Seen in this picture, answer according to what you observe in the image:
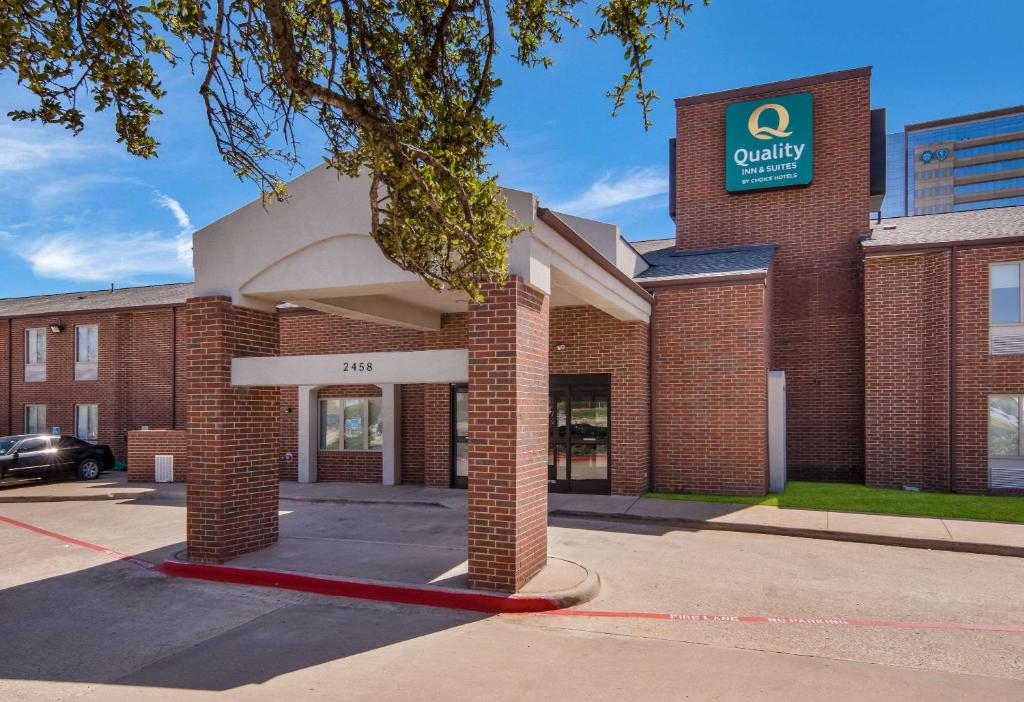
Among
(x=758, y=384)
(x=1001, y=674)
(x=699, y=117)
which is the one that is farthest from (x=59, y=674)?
(x=699, y=117)

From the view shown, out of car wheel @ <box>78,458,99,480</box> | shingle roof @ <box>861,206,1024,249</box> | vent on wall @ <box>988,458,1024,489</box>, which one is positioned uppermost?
shingle roof @ <box>861,206,1024,249</box>

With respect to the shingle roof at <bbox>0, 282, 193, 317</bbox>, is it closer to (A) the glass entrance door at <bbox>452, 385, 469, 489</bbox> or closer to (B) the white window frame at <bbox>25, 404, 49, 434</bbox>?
(B) the white window frame at <bbox>25, 404, 49, 434</bbox>

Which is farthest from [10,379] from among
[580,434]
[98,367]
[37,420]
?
[580,434]

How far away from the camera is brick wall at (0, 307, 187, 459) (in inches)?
853

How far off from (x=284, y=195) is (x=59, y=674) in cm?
578

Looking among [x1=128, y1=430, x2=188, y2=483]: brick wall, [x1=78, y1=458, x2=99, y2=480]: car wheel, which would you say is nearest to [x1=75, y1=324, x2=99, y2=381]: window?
[x1=78, y1=458, x2=99, y2=480]: car wheel

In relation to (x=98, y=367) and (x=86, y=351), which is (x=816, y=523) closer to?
(x=98, y=367)

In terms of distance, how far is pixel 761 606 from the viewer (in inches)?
284

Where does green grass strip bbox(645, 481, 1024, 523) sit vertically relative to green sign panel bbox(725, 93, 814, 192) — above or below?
below

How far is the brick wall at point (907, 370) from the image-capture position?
14.7 metres

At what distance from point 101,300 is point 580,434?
20.7 m

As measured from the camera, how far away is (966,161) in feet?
383

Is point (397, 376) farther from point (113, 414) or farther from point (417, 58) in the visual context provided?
point (113, 414)

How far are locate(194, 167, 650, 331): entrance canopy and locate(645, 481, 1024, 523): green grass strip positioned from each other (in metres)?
6.20
